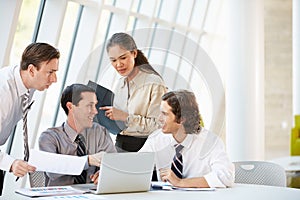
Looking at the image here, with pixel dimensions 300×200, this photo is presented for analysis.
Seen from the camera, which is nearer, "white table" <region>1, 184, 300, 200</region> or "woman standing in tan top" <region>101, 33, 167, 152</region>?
"white table" <region>1, 184, 300, 200</region>

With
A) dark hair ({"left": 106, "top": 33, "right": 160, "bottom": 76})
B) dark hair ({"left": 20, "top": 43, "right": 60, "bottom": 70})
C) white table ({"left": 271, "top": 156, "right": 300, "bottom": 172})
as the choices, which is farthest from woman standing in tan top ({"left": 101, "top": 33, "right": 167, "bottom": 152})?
white table ({"left": 271, "top": 156, "right": 300, "bottom": 172})

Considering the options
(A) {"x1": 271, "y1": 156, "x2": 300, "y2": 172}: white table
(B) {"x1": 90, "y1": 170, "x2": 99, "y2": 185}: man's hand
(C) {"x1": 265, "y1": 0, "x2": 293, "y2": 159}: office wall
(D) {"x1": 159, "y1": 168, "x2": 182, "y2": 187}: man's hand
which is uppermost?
(C) {"x1": 265, "y1": 0, "x2": 293, "y2": 159}: office wall

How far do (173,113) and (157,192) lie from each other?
1.71 ft

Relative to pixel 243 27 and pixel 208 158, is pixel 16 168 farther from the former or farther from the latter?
pixel 243 27

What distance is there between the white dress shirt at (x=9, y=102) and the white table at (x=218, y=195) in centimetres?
42

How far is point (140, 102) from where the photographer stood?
8.38ft

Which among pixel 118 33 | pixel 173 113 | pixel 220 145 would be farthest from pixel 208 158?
pixel 118 33

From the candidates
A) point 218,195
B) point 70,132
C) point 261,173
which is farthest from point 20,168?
point 261,173

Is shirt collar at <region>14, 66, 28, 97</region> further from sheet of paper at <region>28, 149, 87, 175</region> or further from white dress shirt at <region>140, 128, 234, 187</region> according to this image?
white dress shirt at <region>140, 128, 234, 187</region>

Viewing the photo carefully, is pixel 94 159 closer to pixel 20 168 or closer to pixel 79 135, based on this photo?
pixel 79 135

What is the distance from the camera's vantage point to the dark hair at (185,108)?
2.64 meters

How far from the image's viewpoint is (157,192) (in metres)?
2.27

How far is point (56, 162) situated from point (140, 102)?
0.52 meters

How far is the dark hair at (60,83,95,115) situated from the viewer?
2578mm
